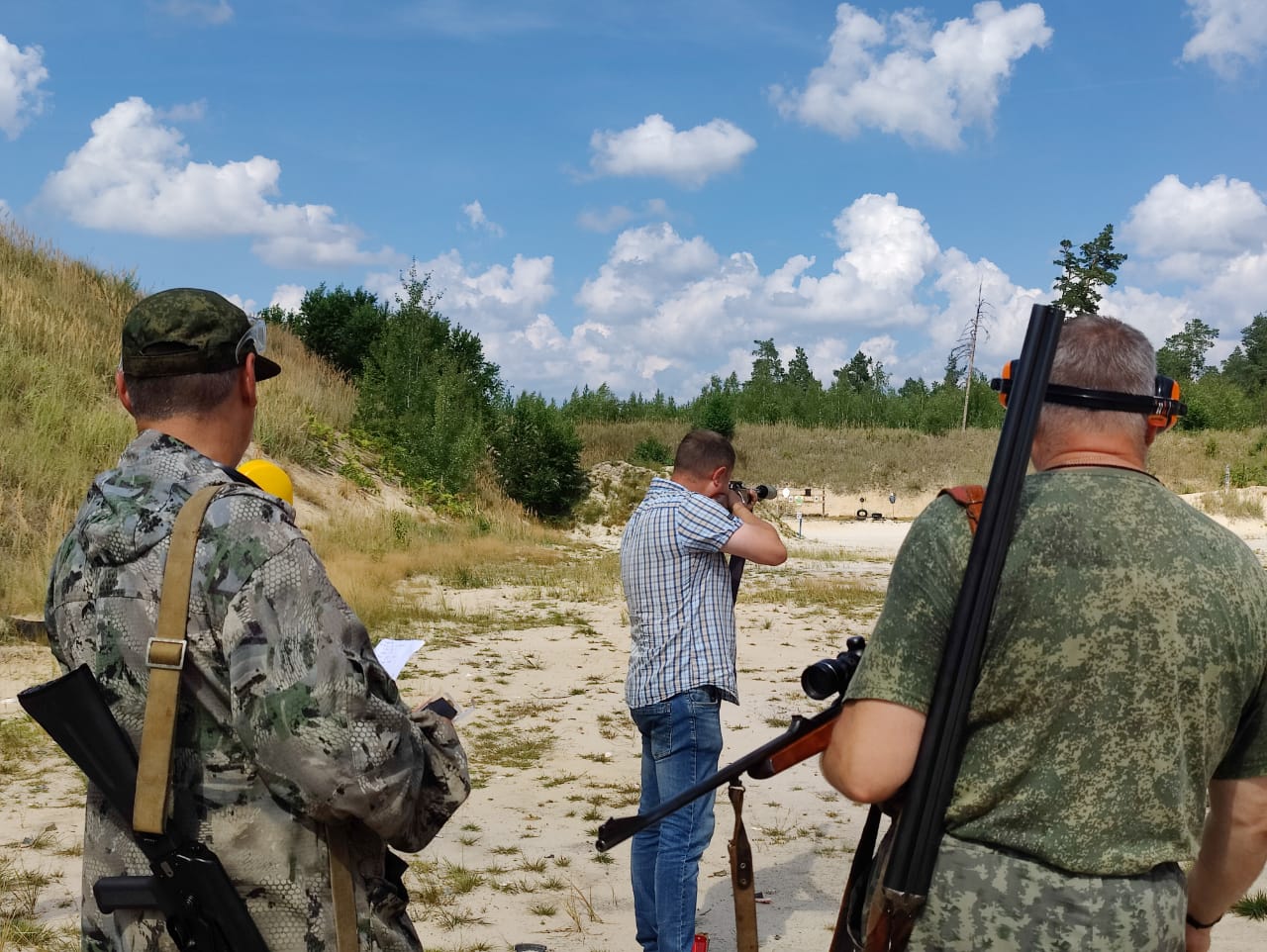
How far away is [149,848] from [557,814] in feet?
16.5

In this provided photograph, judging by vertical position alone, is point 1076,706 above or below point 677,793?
above

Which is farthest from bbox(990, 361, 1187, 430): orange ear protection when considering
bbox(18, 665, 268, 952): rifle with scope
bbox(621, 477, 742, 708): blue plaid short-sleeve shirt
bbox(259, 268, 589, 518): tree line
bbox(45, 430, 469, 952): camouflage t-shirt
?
bbox(259, 268, 589, 518): tree line

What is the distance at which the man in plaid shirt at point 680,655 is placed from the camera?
3998 mm

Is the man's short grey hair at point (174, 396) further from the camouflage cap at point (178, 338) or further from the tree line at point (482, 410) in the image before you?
the tree line at point (482, 410)

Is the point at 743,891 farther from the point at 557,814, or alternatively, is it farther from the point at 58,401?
the point at 58,401

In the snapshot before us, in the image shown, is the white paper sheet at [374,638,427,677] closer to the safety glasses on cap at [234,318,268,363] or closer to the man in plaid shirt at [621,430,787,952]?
the safety glasses on cap at [234,318,268,363]

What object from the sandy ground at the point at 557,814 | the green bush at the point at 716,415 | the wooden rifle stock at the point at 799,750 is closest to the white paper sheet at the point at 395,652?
the sandy ground at the point at 557,814

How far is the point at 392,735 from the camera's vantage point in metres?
1.92

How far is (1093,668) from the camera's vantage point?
182cm

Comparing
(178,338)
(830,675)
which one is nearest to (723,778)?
(830,675)

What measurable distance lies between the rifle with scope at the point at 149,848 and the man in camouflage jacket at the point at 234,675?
34mm

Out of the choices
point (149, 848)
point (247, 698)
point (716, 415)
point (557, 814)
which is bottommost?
point (557, 814)

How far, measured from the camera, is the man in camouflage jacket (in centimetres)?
182

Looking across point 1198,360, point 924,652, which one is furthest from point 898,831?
point 1198,360
